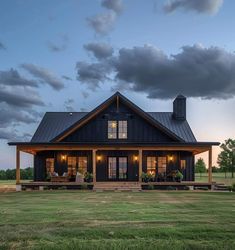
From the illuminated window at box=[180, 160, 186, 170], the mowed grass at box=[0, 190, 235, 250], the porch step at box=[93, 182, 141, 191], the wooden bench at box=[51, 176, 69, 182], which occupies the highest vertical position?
the illuminated window at box=[180, 160, 186, 170]

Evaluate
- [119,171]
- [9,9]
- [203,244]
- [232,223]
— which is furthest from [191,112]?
[203,244]

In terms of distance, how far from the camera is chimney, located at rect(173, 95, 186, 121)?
32.3 meters

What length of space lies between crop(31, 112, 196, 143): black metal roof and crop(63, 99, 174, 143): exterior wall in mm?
1819

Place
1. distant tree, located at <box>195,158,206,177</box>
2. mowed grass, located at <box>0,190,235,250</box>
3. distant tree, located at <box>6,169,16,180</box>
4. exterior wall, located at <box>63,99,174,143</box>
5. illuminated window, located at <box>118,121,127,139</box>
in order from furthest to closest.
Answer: distant tree, located at <box>195,158,206,177</box> → distant tree, located at <box>6,169,16,180</box> → illuminated window, located at <box>118,121,127,139</box> → exterior wall, located at <box>63,99,174,143</box> → mowed grass, located at <box>0,190,235,250</box>

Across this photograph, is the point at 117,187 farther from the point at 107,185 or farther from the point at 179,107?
the point at 179,107

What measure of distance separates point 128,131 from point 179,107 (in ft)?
19.9

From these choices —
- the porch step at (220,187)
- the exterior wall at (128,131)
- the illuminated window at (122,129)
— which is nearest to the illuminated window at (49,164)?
the exterior wall at (128,131)

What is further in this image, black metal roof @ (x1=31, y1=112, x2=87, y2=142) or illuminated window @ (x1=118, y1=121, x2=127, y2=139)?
black metal roof @ (x1=31, y1=112, x2=87, y2=142)

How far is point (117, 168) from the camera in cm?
2873

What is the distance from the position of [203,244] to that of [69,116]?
1067 inches

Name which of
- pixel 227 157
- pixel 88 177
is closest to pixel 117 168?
pixel 88 177


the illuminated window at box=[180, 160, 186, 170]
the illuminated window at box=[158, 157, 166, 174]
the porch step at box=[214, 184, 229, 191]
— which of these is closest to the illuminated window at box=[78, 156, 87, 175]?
the illuminated window at box=[158, 157, 166, 174]

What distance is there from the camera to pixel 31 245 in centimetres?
738

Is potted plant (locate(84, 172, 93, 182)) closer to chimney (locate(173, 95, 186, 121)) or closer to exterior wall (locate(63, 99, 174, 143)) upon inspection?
exterior wall (locate(63, 99, 174, 143))
